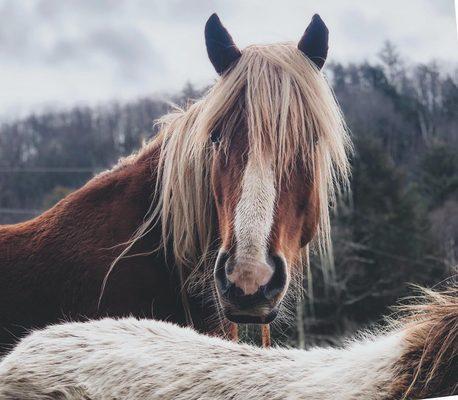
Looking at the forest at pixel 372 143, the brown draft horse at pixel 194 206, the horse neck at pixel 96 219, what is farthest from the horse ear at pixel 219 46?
the forest at pixel 372 143

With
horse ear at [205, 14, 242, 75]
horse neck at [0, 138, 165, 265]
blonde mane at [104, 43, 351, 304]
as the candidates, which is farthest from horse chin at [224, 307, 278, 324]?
horse ear at [205, 14, 242, 75]

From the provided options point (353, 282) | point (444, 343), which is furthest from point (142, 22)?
point (353, 282)

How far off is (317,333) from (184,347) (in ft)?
27.9

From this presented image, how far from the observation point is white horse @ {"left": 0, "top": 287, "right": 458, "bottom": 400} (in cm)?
131

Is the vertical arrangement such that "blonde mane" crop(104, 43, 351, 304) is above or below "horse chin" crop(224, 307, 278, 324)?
above

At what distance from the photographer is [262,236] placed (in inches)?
65.8

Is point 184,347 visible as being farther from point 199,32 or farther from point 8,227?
point 199,32

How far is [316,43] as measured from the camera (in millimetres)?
2078

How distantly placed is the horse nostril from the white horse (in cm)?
15

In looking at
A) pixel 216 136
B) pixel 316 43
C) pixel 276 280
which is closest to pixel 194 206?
pixel 216 136

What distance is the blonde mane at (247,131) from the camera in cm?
193

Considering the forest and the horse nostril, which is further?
the forest

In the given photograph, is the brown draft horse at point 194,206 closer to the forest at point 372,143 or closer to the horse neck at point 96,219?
the horse neck at point 96,219

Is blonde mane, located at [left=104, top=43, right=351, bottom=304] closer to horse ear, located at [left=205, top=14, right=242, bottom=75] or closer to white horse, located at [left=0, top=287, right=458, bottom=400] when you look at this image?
horse ear, located at [left=205, top=14, right=242, bottom=75]
